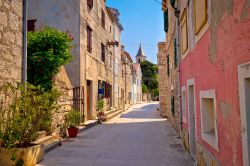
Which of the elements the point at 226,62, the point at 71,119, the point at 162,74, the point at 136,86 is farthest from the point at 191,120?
the point at 136,86

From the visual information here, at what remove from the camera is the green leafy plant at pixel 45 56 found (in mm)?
9836

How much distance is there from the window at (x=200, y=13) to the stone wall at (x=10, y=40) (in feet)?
13.8

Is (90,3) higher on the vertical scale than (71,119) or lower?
higher

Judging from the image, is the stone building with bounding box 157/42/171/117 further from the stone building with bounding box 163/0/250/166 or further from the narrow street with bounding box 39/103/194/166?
the stone building with bounding box 163/0/250/166

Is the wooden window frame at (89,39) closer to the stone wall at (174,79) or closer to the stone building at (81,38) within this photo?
the stone building at (81,38)

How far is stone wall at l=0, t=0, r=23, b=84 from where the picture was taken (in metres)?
6.66

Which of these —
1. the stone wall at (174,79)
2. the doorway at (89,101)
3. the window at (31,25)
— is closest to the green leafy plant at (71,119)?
the stone wall at (174,79)

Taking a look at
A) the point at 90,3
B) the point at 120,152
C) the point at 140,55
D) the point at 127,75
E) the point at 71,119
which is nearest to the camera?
the point at 120,152

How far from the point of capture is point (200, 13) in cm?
551

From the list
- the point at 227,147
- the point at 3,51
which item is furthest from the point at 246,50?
the point at 3,51

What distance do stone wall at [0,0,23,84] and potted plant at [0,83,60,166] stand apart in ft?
1.14

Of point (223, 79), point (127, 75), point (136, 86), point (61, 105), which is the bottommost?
point (61, 105)

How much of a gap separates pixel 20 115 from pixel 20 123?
213 millimetres

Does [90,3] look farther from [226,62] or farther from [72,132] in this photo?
[226,62]
